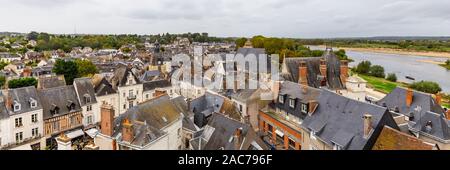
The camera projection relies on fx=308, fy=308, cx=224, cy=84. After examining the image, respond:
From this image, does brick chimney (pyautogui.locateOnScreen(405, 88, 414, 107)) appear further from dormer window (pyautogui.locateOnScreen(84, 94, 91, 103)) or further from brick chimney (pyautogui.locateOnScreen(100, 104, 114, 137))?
dormer window (pyautogui.locateOnScreen(84, 94, 91, 103))

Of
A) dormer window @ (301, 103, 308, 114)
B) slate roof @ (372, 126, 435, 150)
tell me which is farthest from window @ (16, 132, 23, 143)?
slate roof @ (372, 126, 435, 150)

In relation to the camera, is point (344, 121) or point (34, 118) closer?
point (344, 121)

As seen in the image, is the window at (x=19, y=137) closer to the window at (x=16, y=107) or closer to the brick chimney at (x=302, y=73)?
the window at (x=16, y=107)

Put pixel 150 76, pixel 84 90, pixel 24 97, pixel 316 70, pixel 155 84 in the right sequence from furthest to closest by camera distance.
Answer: pixel 150 76, pixel 155 84, pixel 316 70, pixel 84 90, pixel 24 97

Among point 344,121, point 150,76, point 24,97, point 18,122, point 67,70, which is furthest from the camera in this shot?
point 67,70

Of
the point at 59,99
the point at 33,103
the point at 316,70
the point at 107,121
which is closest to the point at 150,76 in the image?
the point at 59,99

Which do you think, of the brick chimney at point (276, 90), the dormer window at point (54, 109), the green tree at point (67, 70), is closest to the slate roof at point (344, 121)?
the brick chimney at point (276, 90)

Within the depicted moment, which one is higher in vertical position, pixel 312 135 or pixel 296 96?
pixel 296 96

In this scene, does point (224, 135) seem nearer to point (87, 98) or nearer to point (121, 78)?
point (87, 98)
